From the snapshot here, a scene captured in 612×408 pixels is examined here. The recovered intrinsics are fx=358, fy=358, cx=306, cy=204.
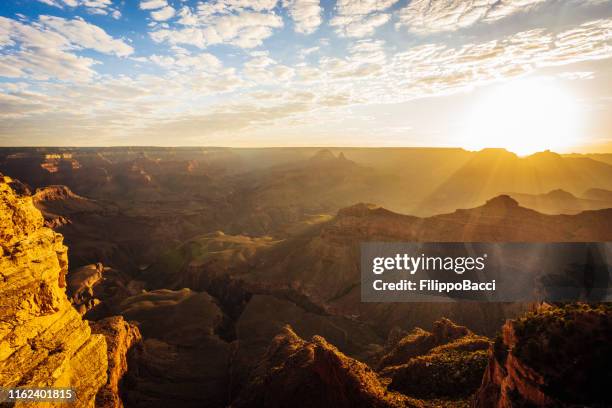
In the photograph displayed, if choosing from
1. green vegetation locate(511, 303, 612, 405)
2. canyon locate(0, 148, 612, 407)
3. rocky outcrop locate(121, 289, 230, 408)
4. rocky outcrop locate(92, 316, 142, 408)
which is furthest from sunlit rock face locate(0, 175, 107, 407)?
green vegetation locate(511, 303, 612, 405)

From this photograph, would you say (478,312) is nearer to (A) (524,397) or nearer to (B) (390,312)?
(B) (390,312)

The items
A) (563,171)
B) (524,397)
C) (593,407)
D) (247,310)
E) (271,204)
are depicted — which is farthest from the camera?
(563,171)

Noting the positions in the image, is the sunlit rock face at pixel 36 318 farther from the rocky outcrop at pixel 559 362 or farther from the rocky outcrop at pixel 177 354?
the rocky outcrop at pixel 559 362

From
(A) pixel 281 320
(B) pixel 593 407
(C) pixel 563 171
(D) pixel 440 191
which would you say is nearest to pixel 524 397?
(B) pixel 593 407

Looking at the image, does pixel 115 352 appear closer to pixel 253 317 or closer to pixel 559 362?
pixel 253 317

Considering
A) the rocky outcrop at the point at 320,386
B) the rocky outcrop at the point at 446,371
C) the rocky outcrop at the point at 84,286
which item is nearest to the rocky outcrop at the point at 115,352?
the rocky outcrop at the point at 320,386

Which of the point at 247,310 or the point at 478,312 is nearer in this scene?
the point at 478,312

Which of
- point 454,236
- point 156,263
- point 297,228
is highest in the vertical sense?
point 454,236
